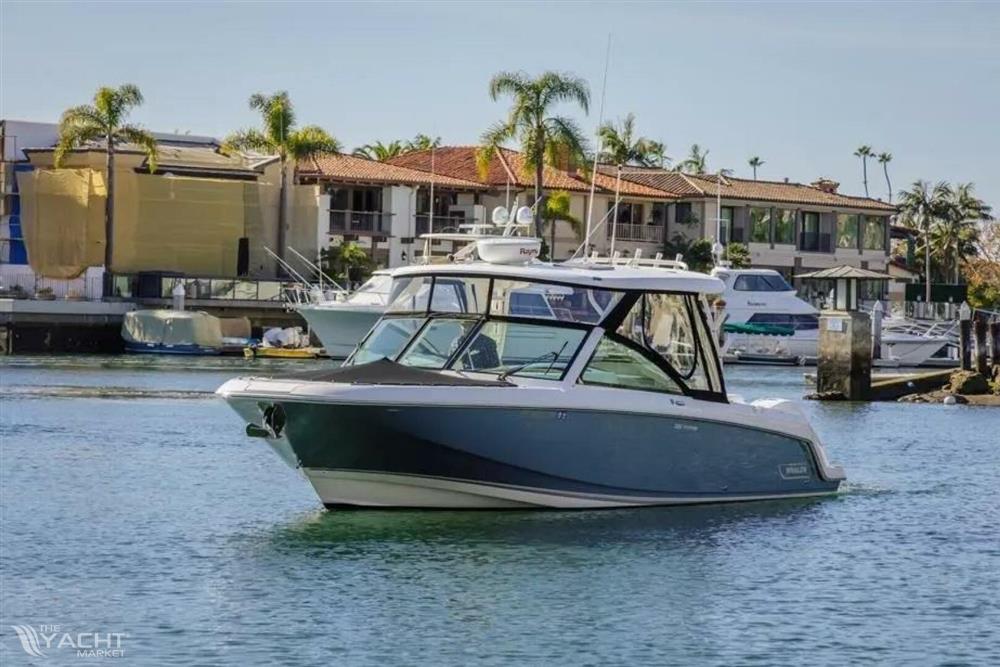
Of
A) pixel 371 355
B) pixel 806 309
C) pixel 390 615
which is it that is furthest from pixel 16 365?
pixel 390 615

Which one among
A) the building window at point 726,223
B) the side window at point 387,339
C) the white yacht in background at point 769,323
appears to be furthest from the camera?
the building window at point 726,223

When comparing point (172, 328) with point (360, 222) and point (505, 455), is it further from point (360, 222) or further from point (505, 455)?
point (505, 455)

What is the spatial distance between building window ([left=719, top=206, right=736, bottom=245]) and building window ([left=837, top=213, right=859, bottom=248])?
707 centimetres

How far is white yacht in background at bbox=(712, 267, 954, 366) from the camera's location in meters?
74.1

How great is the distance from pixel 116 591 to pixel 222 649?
287cm

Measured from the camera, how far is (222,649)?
16406mm

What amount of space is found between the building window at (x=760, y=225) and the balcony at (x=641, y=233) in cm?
475

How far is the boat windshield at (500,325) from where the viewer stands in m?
22.3

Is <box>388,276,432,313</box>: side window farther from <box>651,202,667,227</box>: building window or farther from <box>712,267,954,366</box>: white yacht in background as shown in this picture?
<box>651,202,667,227</box>: building window

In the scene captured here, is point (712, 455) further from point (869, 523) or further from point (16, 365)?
point (16, 365)

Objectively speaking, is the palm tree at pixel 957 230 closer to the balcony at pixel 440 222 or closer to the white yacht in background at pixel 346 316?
→ the balcony at pixel 440 222

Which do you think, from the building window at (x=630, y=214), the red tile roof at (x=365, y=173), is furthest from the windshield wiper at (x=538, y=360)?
the building window at (x=630, y=214)

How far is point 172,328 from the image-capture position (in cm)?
7062

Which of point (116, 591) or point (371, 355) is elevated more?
point (371, 355)
